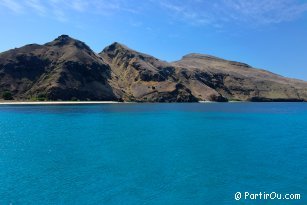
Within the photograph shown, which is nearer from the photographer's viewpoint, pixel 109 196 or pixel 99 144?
pixel 109 196

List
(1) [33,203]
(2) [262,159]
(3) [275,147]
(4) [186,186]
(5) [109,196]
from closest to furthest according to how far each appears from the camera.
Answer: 1. (1) [33,203]
2. (5) [109,196]
3. (4) [186,186]
4. (2) [262,159]
5. (3) [275,147]

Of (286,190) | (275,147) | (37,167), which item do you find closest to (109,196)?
(37,167)

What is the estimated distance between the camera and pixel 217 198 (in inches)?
1104

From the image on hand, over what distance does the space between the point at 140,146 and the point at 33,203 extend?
92.2ft

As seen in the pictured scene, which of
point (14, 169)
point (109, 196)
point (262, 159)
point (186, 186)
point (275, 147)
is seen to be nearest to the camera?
point (109, 196)

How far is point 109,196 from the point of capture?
28.3m

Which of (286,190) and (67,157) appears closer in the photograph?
(286,190)

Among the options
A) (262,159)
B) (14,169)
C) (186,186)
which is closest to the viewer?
(186,186)

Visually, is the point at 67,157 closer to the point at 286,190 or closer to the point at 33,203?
the point at 33,203

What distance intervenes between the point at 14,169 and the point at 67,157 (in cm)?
812

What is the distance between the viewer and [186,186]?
31.1m

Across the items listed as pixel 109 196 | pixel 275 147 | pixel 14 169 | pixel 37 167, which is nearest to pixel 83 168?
pixel 37 167

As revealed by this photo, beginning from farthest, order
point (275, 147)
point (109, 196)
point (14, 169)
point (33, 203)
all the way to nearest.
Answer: point (275, 147), point (14, 169), point (109, 196), point (33, 203)

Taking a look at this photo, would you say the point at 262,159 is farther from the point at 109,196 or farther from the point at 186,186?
the point at 109,196
